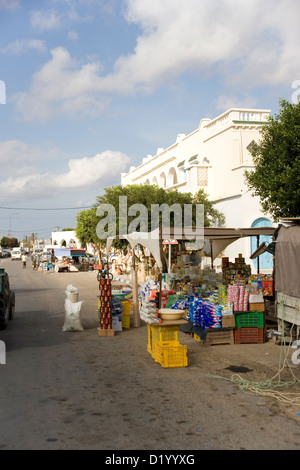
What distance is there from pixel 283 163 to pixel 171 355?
11.9m

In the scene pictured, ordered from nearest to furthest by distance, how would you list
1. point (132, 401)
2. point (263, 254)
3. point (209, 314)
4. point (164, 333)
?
point (132, 401)
point (164, 333)
point (209, 314)
point (263, 254)

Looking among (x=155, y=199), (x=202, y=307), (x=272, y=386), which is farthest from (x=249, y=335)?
(x=155, y=199)

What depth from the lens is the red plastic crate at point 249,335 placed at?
1052cm

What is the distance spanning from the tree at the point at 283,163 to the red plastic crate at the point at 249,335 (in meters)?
8.34

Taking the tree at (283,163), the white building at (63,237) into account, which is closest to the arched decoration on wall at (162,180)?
the tree at (283,163)

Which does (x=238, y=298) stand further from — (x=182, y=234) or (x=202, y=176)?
(x=202, y=176)

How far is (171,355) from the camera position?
8.28 metres

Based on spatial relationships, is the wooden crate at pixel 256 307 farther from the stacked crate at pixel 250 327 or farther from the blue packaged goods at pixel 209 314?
the blue packaged goods at pixel 209 314

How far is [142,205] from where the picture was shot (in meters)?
31.1

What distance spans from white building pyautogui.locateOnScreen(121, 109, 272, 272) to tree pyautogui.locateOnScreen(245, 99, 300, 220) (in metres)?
7.06

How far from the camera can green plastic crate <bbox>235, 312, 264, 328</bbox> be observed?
34.7 ft

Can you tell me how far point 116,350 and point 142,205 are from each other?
2175 cm

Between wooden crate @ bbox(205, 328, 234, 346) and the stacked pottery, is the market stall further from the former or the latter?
the stacked pottery

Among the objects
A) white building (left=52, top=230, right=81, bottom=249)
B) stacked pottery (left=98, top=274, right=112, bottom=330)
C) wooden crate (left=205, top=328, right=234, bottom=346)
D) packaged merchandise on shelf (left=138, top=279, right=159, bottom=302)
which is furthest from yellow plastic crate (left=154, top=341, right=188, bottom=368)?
white building (left=52, top=230, right=81, bottom=249)
